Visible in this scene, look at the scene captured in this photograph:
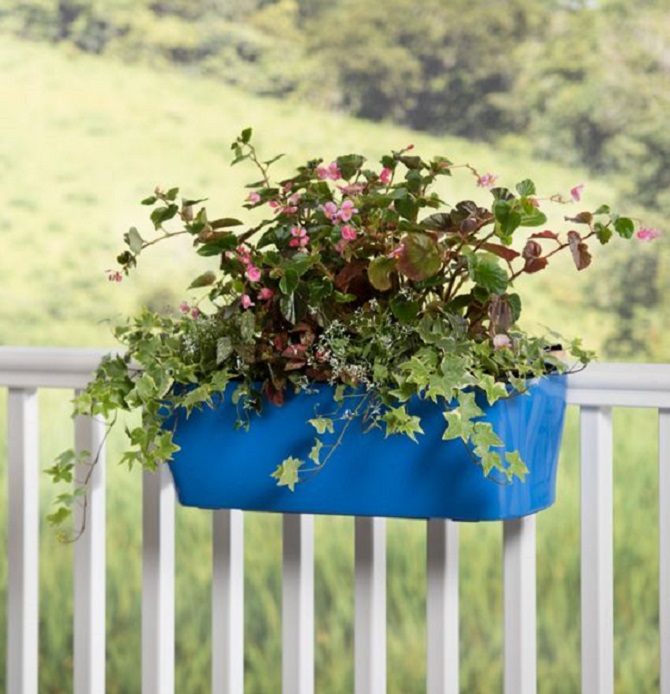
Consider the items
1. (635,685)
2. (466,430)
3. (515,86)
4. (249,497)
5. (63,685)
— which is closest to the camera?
(466,430)

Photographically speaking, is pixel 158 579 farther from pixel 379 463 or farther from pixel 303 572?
pixel 379 463

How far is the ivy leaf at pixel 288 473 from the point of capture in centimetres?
131

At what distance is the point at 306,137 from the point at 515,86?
1.15 metres

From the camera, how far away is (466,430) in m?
1.27

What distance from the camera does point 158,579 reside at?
5.53 feet

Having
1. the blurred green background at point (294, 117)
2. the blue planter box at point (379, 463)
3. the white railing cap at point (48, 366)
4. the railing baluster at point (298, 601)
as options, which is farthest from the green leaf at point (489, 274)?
the blurred green background at point (294, 117)

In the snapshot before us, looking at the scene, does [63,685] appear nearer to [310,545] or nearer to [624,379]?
[310,545]

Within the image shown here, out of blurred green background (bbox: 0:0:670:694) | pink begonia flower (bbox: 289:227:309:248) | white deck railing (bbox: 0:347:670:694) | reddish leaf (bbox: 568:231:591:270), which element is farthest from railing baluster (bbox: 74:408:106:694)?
blurred green background (bbox: 0:0:670:694)

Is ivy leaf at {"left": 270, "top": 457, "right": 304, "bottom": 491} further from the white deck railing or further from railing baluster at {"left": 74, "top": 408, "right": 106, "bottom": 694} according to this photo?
railing baluster at {"left": 74, "top": 408, "right": 106, "bottom": 694}

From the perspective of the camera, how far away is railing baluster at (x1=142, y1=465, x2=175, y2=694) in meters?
1.68

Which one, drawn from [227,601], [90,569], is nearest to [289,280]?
[227,601]

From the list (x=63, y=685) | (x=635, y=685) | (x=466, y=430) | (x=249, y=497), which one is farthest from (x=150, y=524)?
(x=63, y=685)

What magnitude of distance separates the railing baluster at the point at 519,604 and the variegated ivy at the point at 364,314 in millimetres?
248

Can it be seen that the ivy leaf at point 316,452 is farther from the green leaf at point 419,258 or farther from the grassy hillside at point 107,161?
the grassy hillside at point 107,161
